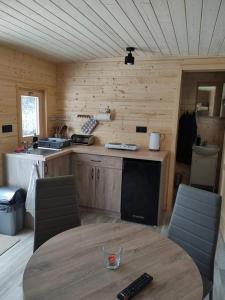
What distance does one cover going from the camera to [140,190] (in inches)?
123

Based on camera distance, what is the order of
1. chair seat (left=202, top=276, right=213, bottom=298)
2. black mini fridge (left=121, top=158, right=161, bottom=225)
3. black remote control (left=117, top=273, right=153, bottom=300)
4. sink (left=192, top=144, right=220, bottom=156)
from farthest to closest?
1. sink (left=192, top=144, right=220, bottom=156)
2. black mini fridge (left=121, top=158, right=161, bottom=225)
3. chair seat (left=202, top=276, right=213, bottom=298)
4. black remote control (left=117, top=273, right=153, bottom=300)

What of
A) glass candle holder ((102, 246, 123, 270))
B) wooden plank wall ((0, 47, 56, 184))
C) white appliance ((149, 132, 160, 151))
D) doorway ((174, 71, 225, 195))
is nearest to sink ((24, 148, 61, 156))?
wooden plank wall ((0, 47, 56, 184))

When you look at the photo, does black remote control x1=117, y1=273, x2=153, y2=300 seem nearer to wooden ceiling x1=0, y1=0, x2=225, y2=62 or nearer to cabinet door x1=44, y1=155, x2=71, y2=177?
wooden ceiling x1=0, y1=0, x2=225, y2=62

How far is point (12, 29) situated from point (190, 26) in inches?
66.4

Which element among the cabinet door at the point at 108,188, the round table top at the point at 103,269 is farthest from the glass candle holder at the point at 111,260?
the cabinet door at the point at 108,188

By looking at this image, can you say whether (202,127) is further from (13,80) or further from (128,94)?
(13,80)

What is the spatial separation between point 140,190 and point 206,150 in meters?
1.97

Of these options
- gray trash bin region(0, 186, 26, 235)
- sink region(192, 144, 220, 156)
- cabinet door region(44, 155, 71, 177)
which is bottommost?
gray trash bin region(0, 186, 26, 235)

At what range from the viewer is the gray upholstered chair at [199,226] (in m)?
1.58

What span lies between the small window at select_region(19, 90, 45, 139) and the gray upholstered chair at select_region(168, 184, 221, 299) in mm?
2458

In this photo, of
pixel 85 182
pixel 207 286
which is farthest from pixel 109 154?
pixel 207 286

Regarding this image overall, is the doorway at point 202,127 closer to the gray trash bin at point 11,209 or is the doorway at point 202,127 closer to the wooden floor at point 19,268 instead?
the wooden floor at point 19,268

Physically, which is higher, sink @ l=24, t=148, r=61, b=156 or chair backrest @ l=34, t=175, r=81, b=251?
sink @ l=24, t=148, r=61, b=156

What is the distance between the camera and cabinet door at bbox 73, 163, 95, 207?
3.40 metres
